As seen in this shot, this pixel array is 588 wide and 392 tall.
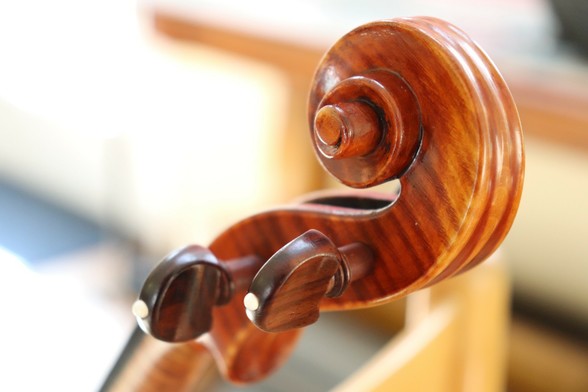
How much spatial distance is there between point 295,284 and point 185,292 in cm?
8

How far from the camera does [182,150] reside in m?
2.16

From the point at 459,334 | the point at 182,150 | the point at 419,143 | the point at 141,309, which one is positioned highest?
the point at 419,143

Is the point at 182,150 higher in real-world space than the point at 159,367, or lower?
lower

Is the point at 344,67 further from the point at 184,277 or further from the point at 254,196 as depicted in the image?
the point at 254,196

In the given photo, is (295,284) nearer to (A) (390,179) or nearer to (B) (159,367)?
(A) (390,179)

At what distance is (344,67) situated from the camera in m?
0.33

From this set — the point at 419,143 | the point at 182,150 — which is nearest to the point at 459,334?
the point at 419,143

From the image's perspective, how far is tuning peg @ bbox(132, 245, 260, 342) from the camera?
0.33 metres

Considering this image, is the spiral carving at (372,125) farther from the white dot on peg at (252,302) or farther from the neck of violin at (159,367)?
the neck of violin at (159,367)

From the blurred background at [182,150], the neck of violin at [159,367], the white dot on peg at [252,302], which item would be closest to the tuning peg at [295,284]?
the white dot on peg at [252,302]

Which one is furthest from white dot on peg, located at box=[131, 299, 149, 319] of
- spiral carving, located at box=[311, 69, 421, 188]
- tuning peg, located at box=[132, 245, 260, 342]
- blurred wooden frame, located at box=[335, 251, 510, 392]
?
blurred wooden frame, located at box=[335, 251, 510, 392]

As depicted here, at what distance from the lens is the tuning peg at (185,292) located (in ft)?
1.10

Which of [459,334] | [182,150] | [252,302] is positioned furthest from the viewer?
[182,150]

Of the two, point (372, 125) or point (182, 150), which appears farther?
point (182, 150)
